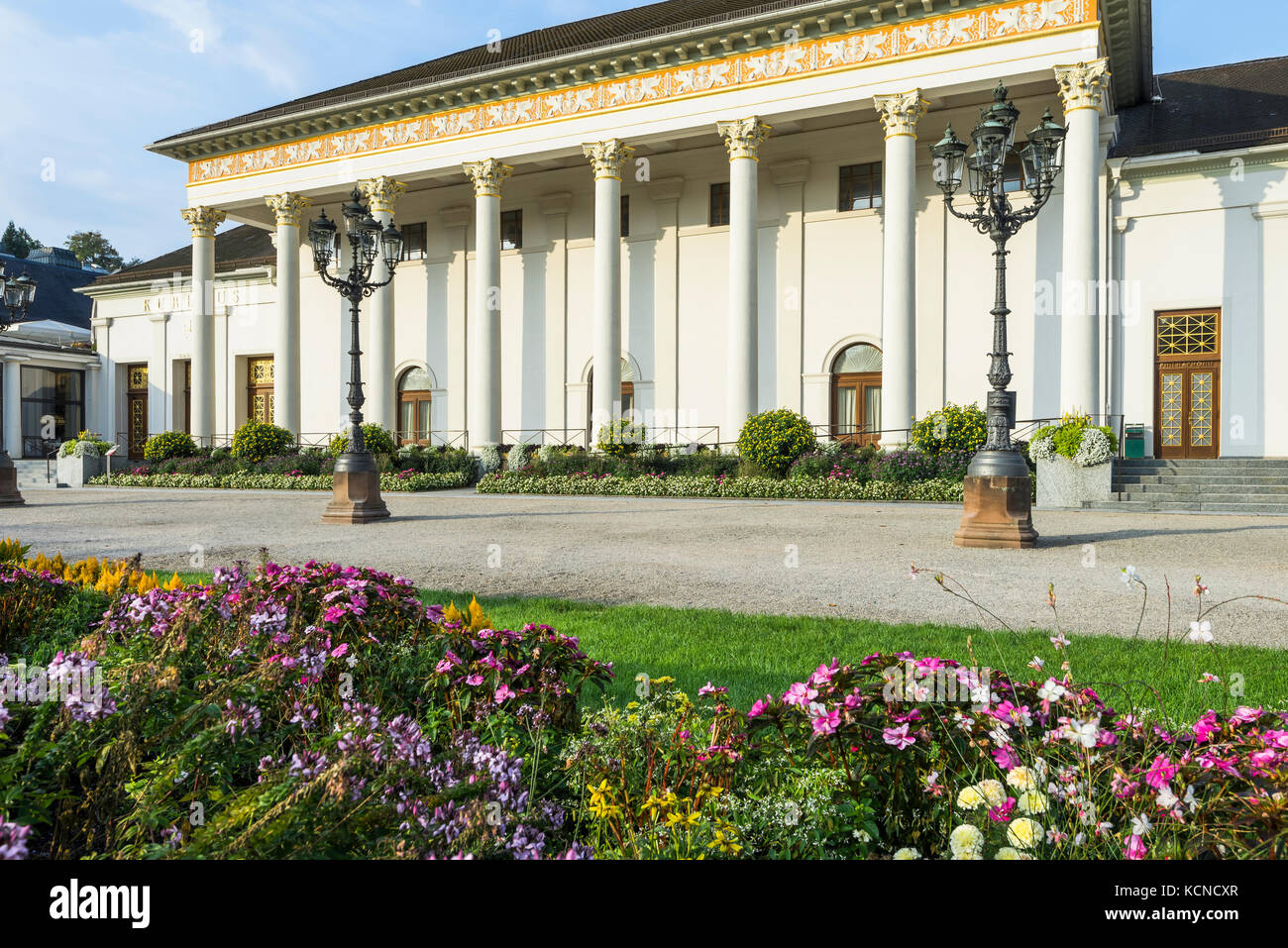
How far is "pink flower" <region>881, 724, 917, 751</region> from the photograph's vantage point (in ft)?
7.98

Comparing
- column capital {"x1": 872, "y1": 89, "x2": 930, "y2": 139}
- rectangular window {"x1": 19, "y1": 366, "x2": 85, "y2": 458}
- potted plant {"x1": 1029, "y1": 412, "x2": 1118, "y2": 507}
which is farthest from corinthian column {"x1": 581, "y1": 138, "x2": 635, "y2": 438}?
rectangular window {"x1": 19, "y1": 366, "x2": 85, "y2": 458}

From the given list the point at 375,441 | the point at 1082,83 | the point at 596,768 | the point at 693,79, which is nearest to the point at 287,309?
the point at 375,441

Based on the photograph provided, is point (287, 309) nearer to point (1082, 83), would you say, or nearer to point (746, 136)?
point (746, 136)

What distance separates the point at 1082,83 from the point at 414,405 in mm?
24797

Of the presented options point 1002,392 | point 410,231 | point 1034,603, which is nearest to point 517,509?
point 1002,392

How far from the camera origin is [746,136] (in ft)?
79.7

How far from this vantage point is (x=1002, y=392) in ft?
37.8

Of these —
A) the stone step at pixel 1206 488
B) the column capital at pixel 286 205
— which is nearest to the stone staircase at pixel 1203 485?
the stone step at pixel 1206 488

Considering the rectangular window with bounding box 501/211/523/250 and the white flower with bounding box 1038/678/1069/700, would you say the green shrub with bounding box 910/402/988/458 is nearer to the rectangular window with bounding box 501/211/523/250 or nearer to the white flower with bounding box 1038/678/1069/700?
the rectangular window with bounding box 501/211/523/250

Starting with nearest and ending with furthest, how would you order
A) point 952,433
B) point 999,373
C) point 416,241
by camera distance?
point 999,373 < point 952,433 < point 416,241

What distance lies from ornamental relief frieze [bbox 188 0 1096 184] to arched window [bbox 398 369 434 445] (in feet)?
27.8

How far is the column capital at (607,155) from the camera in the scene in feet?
85.7

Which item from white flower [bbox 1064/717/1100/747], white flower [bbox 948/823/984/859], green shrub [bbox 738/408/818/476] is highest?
green shrub [bbox 738/408/818/476]

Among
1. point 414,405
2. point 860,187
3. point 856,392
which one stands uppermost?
point 860,187
